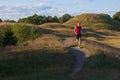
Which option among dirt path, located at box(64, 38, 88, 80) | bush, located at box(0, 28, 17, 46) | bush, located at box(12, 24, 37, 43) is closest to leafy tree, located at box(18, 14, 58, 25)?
bush, located at box(12, 24, 37, 43)

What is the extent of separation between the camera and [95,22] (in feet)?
→ 393

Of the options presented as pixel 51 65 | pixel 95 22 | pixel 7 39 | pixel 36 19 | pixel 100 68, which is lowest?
pixel 95 22

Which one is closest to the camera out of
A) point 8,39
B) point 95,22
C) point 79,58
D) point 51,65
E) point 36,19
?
point 51,65

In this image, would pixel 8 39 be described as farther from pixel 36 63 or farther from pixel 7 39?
pixel 36 63

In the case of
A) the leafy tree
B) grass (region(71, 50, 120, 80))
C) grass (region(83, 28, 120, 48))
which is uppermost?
grass (region(71, 50, 120, 80))

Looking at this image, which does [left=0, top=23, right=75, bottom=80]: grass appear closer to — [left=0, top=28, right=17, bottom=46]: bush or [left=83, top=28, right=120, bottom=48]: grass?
[left=0, top=28, right=17, bottom=46]: bush

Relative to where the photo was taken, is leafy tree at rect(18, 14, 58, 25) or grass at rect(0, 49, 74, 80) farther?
leafy tree at rect(18, 14, 58, 25)

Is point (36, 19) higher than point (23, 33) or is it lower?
lower

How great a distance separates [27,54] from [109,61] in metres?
5.16

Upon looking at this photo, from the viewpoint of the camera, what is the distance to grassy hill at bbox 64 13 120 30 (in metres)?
115

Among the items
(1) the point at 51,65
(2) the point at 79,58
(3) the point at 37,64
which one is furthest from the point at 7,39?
(1) the point at 51,65

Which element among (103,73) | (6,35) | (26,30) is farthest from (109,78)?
(26,30)

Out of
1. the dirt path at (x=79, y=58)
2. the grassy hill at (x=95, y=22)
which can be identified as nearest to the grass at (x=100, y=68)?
the dirt path at (x=79, y=58)

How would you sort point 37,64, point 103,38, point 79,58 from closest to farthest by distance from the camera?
point 37,64
point 79,58
point 103,38
